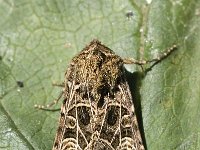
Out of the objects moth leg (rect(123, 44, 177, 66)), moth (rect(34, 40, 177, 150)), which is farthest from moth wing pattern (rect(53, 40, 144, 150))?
moth leg (rect(123, 44, 177, 66))

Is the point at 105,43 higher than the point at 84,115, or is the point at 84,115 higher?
the point at 105,43

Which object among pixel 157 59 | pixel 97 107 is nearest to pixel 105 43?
pixel 157 59

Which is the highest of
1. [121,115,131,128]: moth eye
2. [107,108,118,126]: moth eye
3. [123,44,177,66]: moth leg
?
[123,44,177,66]: moth leg

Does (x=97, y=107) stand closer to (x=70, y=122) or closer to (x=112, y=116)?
(x=112, y=116)

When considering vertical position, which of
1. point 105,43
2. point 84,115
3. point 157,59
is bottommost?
point 84,115

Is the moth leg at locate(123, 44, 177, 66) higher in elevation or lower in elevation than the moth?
higher

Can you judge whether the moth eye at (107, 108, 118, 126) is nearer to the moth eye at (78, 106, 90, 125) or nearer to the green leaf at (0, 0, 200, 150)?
the moth eye at (78, 106, 90, 125)

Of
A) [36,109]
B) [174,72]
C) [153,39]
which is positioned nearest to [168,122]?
[174,72]

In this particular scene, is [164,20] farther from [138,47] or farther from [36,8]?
[36,8]
